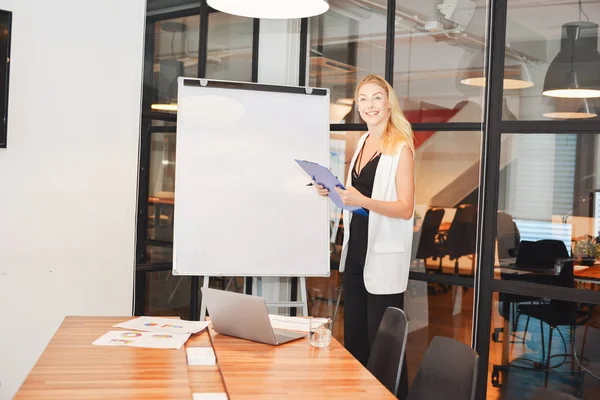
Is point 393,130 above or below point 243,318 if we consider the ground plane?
above

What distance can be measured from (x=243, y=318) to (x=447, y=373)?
75 centimetres

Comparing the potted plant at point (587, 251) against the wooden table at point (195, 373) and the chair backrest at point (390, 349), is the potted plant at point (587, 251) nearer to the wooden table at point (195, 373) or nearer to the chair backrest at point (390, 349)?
the chair backrest at point (390, 349)

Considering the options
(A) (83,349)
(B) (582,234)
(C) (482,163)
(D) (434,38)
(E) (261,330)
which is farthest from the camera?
(D) (434,38)

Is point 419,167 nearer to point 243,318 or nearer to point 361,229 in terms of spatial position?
point 361,229

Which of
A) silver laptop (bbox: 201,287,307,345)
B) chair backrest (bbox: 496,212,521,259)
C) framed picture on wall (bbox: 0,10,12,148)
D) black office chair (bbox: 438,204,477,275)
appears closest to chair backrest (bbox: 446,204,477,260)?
black office chair (bbox: 438,204,477,275)

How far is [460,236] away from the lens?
427 centimetres

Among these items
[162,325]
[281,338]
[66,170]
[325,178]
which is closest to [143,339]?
[162,325]

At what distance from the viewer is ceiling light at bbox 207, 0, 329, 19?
2.65 meters

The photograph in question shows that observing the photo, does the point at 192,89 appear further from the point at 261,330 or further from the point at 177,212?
the point at 261,330

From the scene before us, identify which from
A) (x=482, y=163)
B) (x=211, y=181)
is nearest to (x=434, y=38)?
(x=482, y=163)

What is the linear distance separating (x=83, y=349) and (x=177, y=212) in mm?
1985

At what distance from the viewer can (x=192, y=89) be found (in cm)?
434

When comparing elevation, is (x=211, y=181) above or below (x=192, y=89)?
below

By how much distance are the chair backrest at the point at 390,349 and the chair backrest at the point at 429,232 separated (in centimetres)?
168
